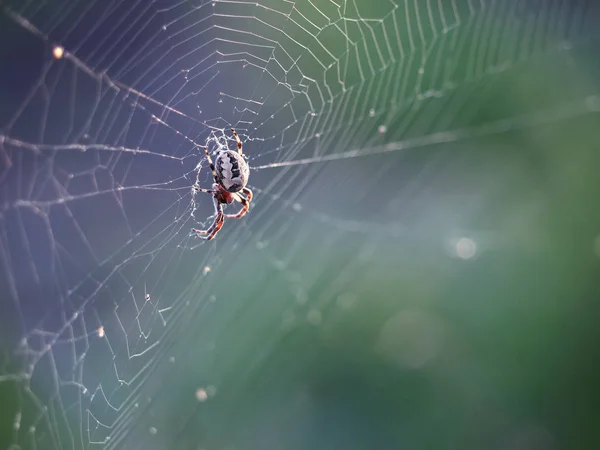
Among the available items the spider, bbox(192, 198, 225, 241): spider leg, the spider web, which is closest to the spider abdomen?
the spider

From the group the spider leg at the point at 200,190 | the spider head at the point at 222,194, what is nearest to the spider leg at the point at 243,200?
the spider head at the point at 222,194

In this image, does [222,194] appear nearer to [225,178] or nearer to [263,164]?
[225,178]

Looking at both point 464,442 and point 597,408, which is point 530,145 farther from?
point 464,442

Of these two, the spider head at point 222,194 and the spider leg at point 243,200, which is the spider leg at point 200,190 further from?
the spider leg at point 243,200

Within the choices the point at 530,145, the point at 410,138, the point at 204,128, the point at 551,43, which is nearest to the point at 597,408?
the point at 530,145

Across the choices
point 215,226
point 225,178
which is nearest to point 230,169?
point 225,178
